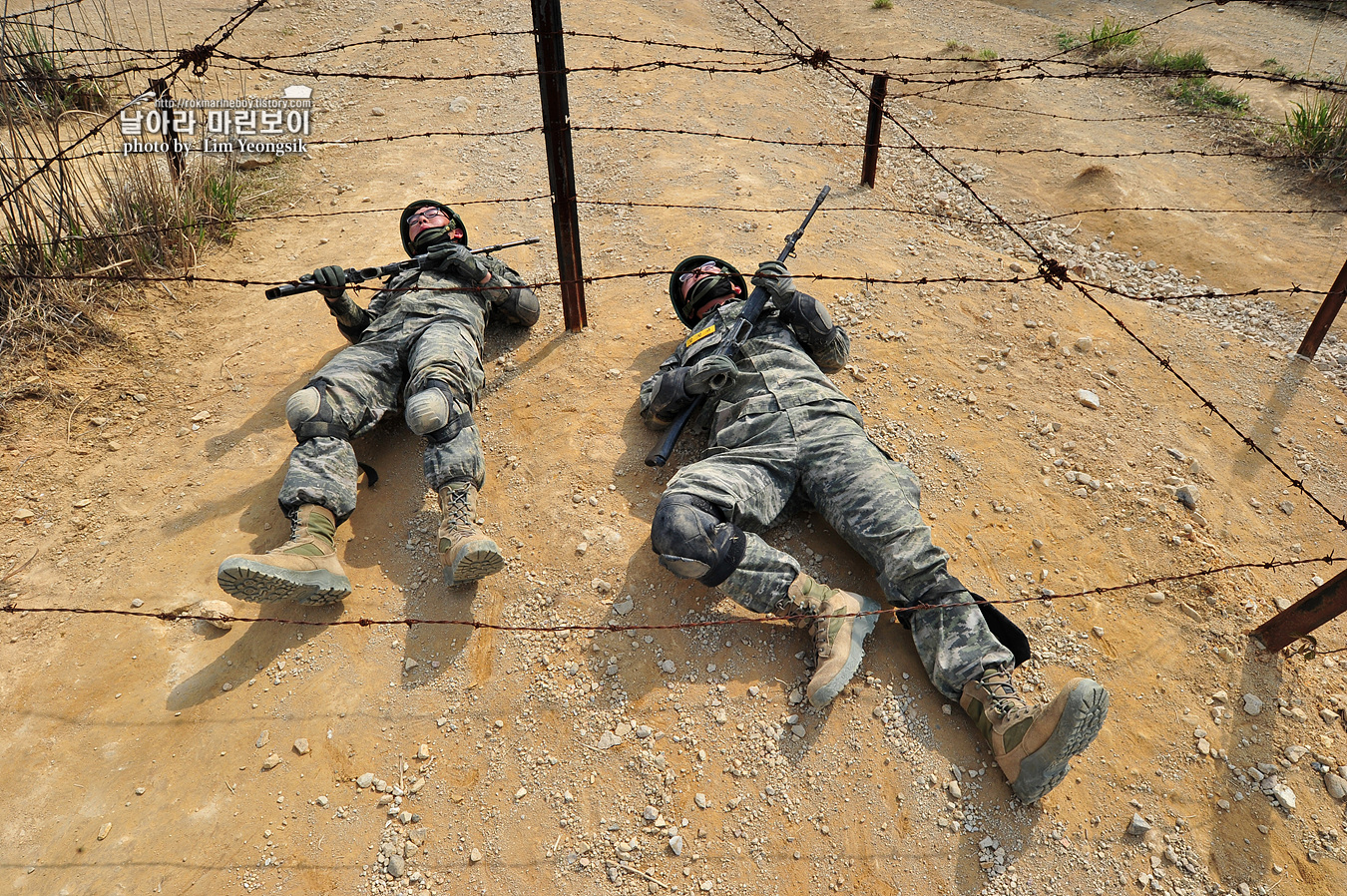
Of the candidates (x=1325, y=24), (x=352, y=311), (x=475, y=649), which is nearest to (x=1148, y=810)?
(x=475, y=649)

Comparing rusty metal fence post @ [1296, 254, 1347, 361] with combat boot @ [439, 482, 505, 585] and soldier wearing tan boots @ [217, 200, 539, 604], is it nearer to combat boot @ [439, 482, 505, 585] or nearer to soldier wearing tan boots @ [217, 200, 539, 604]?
soldier wearing tan boots @ [217, 200, 539, 604]

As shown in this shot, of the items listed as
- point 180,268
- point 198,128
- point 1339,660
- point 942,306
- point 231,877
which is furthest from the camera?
point 198,128

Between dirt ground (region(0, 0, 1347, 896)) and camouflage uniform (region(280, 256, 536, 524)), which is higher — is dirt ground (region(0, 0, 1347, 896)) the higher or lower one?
the lower one

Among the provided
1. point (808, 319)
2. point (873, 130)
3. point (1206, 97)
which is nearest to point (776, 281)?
point (808, 319)

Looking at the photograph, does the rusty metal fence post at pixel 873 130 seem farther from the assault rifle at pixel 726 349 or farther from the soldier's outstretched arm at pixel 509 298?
the soldier's outstretched arm at pixel 509 298

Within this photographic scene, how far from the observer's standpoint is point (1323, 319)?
4.48 meters

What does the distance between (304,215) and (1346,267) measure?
22.6 feet

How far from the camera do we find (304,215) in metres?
5.76

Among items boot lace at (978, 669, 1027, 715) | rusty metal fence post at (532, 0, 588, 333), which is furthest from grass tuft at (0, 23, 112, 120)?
boot lace at (978, 669, 1027, 715)

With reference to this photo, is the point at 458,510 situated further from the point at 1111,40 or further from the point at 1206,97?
the point at 1111,40

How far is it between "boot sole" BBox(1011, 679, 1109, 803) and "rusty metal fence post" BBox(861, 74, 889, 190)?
504 cm

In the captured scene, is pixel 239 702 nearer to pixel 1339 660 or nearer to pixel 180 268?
pixel 180 268

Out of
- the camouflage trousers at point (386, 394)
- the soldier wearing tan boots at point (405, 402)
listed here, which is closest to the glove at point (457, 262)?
the soldier wearing tan boots at point (405, 402)

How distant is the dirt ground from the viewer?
258 cm
